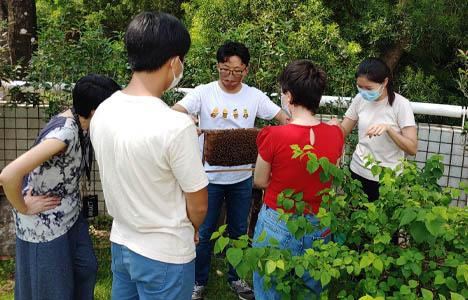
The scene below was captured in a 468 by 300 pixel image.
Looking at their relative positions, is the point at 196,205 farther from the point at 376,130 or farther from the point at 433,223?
the point at 376,130

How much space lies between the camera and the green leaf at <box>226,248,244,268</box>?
201 centimetres

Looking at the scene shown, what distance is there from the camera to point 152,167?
1989mm

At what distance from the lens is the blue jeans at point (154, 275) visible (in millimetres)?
2102

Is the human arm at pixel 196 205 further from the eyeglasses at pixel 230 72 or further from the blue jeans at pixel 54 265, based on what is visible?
the eyeglasses at pixel 230 72

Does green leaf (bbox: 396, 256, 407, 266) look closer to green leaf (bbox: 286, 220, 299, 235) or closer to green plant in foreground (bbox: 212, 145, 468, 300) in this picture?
green plant in foreground (bbox: 212, 145, 468, 300)

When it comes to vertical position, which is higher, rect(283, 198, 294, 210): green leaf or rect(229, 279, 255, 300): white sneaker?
rect(283, 198, 294, 210): green leaf

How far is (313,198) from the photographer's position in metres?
2.63

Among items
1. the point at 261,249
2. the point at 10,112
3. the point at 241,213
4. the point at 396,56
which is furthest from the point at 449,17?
the point at 261,249

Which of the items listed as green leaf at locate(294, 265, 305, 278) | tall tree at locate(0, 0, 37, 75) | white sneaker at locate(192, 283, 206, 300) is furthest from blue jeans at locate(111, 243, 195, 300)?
tall tree at locate(0, 0, 37, 75)

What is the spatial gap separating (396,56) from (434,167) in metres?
8.60

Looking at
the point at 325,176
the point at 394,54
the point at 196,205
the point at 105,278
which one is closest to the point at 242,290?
the point at 105,278

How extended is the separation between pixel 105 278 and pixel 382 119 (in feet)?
8.68

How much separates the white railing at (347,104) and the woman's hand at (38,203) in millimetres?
1752

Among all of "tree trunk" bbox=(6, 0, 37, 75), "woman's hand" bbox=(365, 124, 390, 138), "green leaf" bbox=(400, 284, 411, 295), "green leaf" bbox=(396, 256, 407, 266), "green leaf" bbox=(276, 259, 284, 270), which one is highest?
"tree trunk" bbox=(6, 0, 37, 75)
